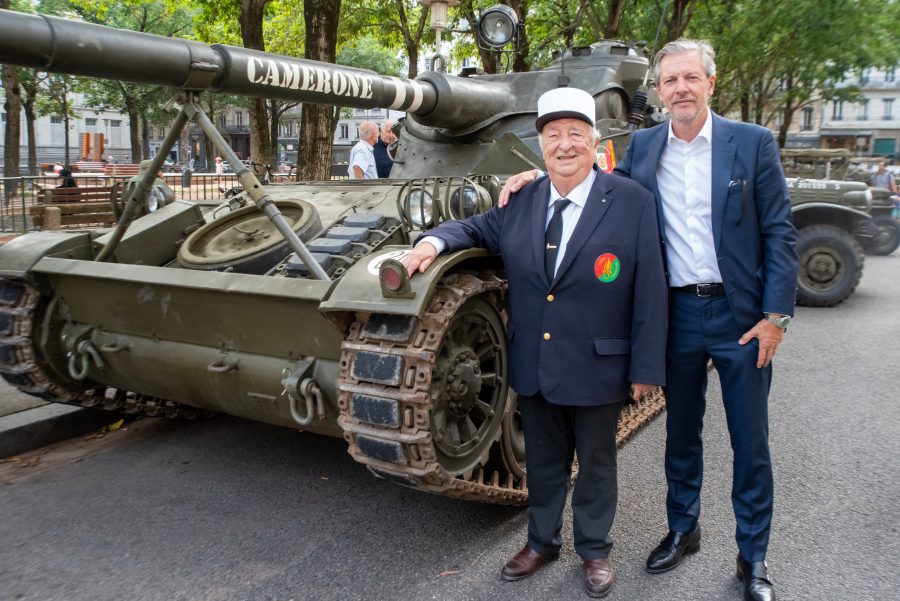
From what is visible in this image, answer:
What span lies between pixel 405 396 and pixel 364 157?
214 inches

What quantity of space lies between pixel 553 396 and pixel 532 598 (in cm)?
89

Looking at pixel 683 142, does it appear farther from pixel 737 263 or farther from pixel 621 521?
pixel 621 521

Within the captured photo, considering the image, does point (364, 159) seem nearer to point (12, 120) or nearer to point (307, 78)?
point (307, 78)

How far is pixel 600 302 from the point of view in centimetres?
323

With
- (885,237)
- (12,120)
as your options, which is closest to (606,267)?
(885,237)

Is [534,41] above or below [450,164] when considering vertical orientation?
above

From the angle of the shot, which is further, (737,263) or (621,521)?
(621,521)

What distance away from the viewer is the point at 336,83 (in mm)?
4121

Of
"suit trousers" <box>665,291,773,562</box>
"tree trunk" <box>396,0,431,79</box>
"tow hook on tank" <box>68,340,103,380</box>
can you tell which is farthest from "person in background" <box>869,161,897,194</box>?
"tow hook on tank" <box>68,340,103,380</box>

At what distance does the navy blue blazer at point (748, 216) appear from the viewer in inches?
128

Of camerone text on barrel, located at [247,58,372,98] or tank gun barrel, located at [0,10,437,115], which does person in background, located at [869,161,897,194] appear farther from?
camerone text on barrel, located at [247,58,372,98]

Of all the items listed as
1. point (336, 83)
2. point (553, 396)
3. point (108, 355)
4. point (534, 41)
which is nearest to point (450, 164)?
point (336, 83)

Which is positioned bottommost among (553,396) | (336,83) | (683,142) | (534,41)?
(553,396)

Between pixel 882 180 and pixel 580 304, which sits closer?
pixel 580 304
